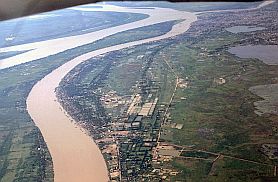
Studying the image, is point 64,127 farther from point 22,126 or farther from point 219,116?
point 219,116

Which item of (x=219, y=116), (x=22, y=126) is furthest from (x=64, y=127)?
(x=219, y=116)

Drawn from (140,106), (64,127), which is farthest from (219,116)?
(64,127)

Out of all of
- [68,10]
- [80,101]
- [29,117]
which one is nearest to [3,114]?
[29,117]

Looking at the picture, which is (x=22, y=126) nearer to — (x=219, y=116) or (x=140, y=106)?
(x=140, y=106)

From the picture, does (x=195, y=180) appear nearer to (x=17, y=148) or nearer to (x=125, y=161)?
(x=125, y=161)

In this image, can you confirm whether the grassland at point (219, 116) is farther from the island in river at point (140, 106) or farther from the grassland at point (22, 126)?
the grassland at point (22, 126)

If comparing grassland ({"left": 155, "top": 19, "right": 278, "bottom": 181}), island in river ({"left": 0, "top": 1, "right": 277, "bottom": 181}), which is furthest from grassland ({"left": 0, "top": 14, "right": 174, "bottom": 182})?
grassland ({"left": 155, "top": 19, "right": 278, "bottom": 181})

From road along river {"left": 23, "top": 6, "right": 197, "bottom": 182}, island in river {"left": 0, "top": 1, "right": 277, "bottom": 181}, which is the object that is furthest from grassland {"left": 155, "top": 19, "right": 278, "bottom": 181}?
road along river {"left": 23, "top": 6, "right": 197, "bottom": 182}

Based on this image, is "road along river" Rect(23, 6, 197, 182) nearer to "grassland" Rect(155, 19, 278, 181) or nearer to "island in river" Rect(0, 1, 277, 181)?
"island in river" Rect(0, 1, 277, 181)
